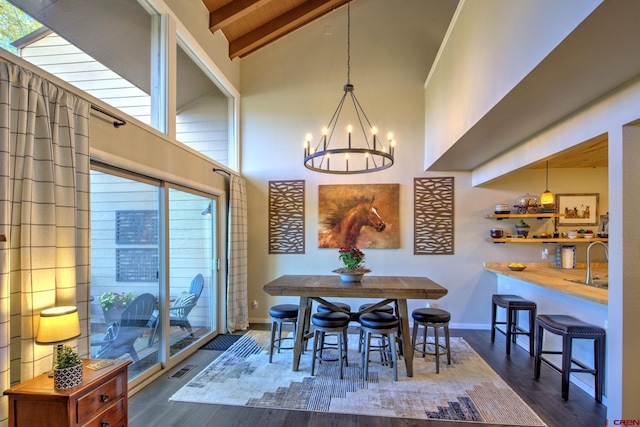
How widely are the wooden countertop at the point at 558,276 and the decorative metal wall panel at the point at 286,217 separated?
294cm

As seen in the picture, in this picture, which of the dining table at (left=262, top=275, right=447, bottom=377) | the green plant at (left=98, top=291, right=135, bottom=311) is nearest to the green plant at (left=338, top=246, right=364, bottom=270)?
the dining table at (left=262, top=275, right=447, bottom=377)

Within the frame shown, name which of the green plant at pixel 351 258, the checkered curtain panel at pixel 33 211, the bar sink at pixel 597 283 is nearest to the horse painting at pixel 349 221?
the green plant at pixel 351 258

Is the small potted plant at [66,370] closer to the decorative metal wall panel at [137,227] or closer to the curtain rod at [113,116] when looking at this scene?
the decorative metal wall panel at [137,227]

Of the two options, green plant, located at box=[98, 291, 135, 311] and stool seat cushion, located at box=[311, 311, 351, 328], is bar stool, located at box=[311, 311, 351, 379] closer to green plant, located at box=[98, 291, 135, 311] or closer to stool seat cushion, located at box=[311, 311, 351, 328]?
stool seat cushion, located at box=[311, 311, 351, 328]

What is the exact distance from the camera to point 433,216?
4988 millimetres

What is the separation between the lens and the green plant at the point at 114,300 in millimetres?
2728

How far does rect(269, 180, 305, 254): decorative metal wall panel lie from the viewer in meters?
5.22

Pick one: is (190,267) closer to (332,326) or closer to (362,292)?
(332,326)

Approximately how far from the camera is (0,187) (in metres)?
1.70

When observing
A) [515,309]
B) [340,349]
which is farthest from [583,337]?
[340,349]

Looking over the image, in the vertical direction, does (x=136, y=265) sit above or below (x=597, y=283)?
above

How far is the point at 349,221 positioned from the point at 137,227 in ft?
9.80

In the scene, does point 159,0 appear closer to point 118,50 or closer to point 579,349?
point 118,50

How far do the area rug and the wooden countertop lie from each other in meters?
1.07
